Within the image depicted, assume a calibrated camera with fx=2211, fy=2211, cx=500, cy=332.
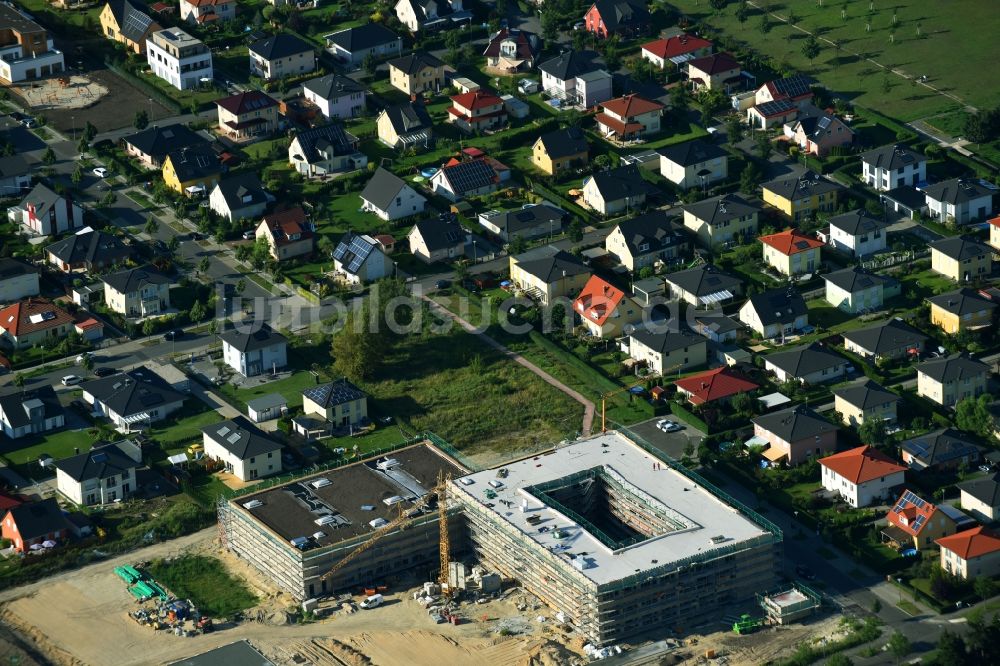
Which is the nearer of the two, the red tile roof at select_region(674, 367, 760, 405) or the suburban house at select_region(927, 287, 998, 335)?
the red tile roof at select_region(674, 367, 760, 405)

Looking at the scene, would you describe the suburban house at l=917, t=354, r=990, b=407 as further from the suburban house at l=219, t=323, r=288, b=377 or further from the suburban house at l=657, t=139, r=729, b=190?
the suburban house at l=219, t=323, r=288, b=377

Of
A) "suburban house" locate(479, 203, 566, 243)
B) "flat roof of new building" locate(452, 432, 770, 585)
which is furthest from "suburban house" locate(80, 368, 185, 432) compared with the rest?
"suburban house" locate(479, 203, 566, 243)

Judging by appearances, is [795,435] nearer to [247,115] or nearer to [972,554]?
[972,554]

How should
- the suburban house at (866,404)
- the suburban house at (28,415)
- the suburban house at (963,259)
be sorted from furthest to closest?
the suburban house at (963,259)
the suburban house at (28,415)
the suburban house at (866,404)

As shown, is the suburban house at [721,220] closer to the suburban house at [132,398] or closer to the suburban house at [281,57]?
the suburban house at [132,398]

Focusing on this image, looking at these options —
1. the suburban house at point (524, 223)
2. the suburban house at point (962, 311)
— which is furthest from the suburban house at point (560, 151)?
the suburban house at point (962, 311)

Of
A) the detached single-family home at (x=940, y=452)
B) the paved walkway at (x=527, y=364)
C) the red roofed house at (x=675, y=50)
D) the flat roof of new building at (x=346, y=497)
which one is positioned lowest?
the paved walkway at (x=527, y=364)
